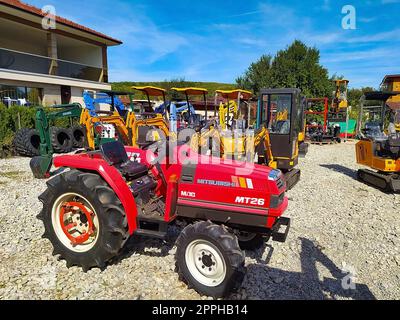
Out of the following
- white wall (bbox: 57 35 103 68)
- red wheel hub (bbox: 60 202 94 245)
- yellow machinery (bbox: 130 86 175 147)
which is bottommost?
red wheel hub (bbox: 60 202 94 245)

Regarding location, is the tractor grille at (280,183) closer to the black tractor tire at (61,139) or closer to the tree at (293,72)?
the black tractor tire at (61,139)

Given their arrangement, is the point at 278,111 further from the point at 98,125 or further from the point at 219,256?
the point at 98,125

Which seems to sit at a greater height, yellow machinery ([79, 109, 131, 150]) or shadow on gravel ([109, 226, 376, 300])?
yellow machinery ([79, 109, 131, 150])

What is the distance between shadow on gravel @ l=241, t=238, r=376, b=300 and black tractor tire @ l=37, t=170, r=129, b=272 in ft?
4.73

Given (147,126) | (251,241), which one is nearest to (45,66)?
(147,126)

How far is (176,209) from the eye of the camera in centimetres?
334

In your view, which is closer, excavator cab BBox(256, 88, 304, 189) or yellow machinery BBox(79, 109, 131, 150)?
excavator cab BBox(256, 88, 304, 189)

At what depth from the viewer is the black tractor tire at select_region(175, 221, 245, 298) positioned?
2818mm

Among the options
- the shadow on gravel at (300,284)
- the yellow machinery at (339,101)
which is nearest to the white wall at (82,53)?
the yellow machinery at (339,101)

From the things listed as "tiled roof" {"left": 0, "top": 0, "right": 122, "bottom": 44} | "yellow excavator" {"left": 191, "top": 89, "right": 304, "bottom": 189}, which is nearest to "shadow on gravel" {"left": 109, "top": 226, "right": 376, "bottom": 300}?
"yellow excavator" {"left": 191, "top": 89, "right": 304, "bottom": 189}

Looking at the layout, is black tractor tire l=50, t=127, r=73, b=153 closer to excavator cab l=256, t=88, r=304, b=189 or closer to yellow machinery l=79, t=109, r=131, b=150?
yellow machinery l=79, t=109, r=131, b=150

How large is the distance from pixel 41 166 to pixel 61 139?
4.59m
